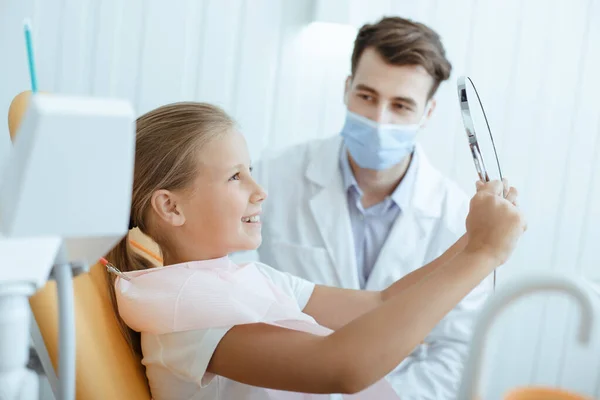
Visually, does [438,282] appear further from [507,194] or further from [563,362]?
[563,362]

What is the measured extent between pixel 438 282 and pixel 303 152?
3.87 feet

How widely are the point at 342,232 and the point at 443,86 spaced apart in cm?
65

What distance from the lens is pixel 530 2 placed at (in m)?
2.41

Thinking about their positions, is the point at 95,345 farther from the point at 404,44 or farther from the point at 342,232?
the point at 404,44

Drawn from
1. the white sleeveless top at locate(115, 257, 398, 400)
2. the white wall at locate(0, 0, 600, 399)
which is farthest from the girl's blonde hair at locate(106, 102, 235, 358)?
the white wall at locate(0, 0, 600, 399)

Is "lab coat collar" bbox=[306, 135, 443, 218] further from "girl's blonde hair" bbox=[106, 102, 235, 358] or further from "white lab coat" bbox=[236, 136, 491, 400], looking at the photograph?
"girl's blonde hair" bbox=[106, 102, 235, 358]

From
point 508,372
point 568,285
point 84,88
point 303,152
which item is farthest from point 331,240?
point 568,285

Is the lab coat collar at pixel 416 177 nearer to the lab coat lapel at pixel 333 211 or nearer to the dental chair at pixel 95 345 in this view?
the lab coat lapel at pixel 333 211

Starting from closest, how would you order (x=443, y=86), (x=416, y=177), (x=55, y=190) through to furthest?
(x=55, y=190), (x=416, y=177), (x=443, y=86)

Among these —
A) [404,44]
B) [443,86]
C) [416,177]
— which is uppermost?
[404,44]

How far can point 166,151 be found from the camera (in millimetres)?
1245

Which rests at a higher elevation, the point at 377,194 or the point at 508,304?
the point at 508,304

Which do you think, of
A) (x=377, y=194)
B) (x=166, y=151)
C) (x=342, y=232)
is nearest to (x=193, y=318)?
(x=166, y=151)

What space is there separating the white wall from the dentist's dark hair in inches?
7.7
